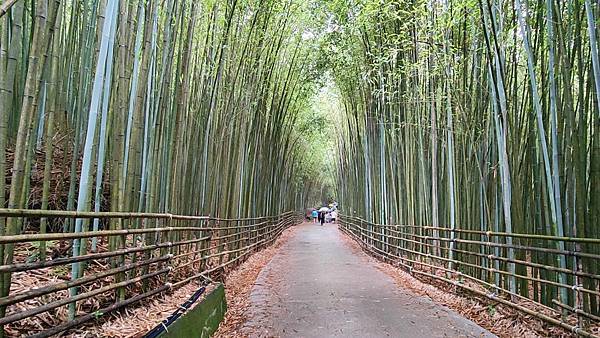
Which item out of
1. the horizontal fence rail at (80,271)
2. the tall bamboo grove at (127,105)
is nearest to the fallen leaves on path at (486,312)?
the horizontal fence rail at (80,271)

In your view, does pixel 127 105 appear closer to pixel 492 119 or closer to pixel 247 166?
pixel 492 119

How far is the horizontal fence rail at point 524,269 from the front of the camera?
9.55 ft

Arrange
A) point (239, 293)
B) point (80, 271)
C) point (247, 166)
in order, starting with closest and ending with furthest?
point (80, 271) < point (239, 293) < point (247, 166)

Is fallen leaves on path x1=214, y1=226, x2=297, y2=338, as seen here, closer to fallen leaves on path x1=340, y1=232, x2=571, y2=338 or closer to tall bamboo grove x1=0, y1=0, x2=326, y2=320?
tall bamboo grove x1=0, y1=0, x2=326, y2=320

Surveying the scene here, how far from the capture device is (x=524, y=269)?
410 cm

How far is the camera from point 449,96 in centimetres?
493

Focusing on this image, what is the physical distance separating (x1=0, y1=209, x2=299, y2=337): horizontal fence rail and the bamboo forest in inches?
0.6

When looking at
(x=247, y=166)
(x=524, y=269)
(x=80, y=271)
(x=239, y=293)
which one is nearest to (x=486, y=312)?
(x=524, y=269)

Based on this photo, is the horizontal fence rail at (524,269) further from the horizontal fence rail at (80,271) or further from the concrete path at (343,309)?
the horizontal fence rail at (80,271)

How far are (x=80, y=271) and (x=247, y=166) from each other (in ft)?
21.1

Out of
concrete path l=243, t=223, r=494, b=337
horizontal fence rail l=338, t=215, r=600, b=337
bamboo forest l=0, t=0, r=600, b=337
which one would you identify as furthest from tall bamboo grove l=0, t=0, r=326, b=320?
horizontal fence rail l=338, t=215, r=600, b=337

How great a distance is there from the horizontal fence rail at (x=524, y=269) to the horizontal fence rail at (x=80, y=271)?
7.82ft

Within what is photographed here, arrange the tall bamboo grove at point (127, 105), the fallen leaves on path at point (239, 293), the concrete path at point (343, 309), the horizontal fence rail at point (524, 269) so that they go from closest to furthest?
the tall bamboo grove at point (127, 105) < the horizontal fence rail at point (524, 269) < the concrete path at point (343, 309) < the fallen leaves on path at point (239, 293)

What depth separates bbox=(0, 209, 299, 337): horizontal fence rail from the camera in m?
1.73
